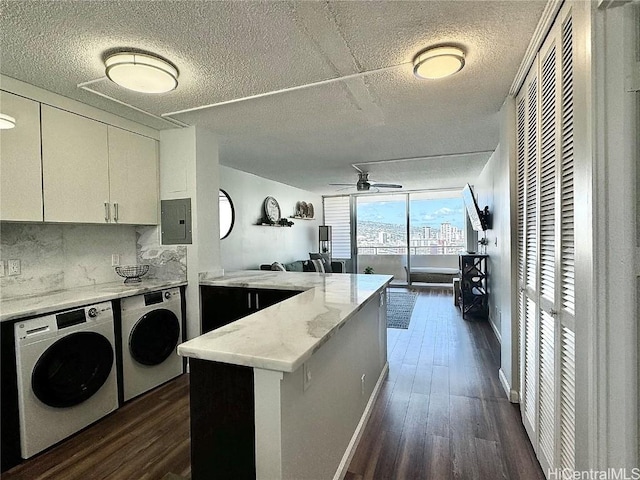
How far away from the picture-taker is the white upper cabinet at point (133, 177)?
273 cm

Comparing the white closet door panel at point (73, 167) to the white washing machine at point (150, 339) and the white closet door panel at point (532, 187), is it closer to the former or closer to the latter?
the white washing machine at point (150, 339)

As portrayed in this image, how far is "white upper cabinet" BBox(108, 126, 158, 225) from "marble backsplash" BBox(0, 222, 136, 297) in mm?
369

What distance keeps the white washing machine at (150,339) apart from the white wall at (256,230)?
192cm

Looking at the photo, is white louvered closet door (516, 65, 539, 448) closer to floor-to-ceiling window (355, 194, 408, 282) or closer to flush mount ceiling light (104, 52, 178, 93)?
flush mount ceiling light (104, 52, 178, 93)

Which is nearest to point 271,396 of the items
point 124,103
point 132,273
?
point 132,273

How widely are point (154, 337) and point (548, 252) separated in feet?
9.64

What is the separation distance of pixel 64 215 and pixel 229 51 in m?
1.74

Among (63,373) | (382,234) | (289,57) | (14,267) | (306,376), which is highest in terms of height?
(289,57)

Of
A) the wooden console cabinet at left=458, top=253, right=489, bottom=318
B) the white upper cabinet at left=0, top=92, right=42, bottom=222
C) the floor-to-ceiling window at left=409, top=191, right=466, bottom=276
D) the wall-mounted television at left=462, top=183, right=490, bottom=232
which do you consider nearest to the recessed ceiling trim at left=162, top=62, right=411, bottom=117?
the white upper cabinet at left=0, top=92, right=42, bottom=222

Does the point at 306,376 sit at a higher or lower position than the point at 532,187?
lower

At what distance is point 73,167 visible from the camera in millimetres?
2410

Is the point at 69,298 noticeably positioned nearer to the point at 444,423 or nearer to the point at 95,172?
the point at 95,172

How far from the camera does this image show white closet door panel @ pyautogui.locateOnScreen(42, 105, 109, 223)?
2.26 metres

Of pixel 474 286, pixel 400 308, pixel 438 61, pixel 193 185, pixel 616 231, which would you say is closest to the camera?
pixel 616 231
